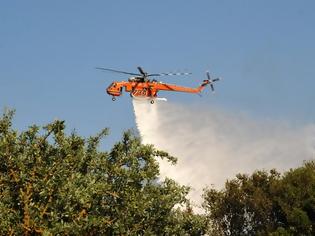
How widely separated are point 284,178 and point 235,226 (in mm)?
10361

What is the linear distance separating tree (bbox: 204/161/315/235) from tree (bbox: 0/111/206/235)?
4956cm

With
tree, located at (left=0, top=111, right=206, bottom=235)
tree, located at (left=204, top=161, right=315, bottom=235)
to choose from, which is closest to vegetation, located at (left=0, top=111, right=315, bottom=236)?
tree, located at (left=0, top=111, right=206, bottom=235)

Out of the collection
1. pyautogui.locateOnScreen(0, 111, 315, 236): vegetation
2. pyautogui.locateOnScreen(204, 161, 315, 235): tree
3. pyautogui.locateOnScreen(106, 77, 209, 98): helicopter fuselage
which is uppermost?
pyautogui.locateOnScreen(106, 77, 209, 98): helicopter fuselage

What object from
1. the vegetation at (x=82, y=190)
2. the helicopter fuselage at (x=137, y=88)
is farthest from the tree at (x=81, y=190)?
the helicopter fuselage at (x=137, y=88)

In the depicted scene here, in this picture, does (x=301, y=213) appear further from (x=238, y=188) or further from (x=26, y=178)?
(x=26, y=178)

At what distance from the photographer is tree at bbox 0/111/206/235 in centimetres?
2328

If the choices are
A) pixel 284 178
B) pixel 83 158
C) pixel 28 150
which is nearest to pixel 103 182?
pixel 83 158

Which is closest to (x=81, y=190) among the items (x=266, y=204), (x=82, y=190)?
(x=82, y=190)

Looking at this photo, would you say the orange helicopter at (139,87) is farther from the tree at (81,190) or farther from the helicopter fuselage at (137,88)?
the tree at (81,190)

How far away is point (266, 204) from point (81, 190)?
216 feet

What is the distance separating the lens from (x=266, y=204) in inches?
3410

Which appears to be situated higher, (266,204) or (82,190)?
(266,204)

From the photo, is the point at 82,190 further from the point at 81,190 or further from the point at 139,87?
the point at 139,87

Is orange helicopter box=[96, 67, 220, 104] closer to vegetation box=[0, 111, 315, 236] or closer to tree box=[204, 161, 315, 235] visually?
tree box=[204, 161, 315, 235]
